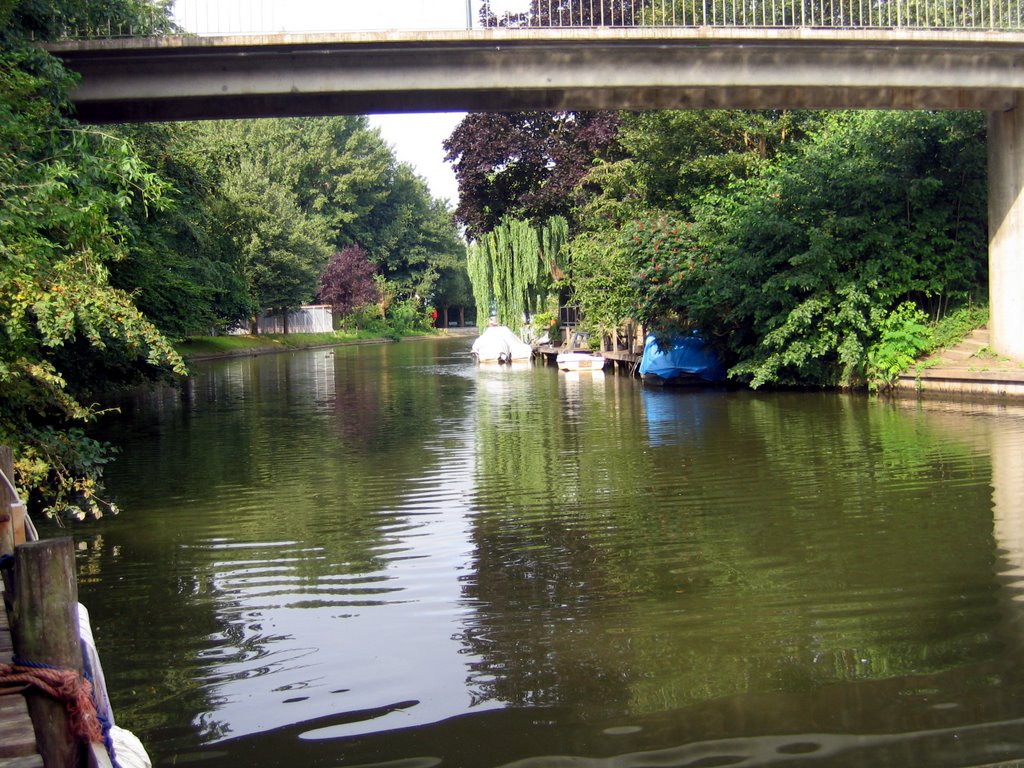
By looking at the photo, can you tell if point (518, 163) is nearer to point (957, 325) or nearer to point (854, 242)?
point (854, 242)

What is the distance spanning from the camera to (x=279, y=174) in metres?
67.6

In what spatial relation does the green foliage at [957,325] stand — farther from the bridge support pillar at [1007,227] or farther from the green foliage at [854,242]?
the bridge support pillar at [1007,227]

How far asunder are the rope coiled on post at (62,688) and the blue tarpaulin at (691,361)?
76.4 feet

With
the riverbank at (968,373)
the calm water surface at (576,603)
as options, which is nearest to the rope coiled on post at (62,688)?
the calm water surface at (576,603)

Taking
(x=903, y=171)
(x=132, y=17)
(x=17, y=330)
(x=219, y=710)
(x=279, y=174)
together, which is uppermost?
(x=279, y=174)

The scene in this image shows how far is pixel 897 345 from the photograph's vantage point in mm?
21234

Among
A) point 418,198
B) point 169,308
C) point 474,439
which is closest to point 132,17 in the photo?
point 169,308

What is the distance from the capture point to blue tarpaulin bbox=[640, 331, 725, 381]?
26.2 meters

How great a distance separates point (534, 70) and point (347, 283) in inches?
2285

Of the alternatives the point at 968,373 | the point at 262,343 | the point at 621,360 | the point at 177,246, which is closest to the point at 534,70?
the point at 968,373

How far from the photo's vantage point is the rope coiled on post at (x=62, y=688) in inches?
131

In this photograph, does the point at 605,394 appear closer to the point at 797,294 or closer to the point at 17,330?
the point at 797,294

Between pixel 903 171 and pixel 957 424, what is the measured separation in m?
8.04

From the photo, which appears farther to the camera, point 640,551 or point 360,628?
point 640,551
